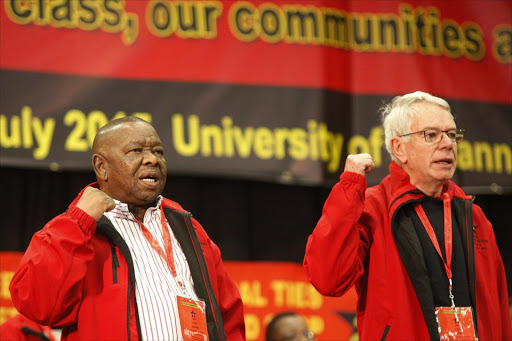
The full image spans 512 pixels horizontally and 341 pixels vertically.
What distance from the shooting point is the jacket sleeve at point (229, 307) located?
307cm

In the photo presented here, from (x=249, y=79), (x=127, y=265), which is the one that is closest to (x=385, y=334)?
(x=127, y=265)

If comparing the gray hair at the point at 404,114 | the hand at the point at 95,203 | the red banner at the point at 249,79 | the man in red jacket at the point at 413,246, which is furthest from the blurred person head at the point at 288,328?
the hand at the point at 95,203

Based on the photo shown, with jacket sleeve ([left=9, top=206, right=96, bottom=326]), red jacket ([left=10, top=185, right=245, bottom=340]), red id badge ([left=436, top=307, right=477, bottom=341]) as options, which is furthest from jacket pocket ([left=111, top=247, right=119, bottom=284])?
red id badge ([left=436, top=307, right=477, bottom=341])

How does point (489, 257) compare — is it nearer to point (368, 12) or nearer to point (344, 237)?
point (344, 237)

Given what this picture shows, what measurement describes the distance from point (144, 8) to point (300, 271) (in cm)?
183

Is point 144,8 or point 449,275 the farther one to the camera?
point 144,8

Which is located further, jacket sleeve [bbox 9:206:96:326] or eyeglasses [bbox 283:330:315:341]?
eyeglasses [bbox 283:330:315:341]

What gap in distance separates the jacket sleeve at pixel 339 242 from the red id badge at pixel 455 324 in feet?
1.09

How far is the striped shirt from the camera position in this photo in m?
2.75

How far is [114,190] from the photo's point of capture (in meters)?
2.99

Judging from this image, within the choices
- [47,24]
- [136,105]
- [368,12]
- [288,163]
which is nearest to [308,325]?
[288,163]

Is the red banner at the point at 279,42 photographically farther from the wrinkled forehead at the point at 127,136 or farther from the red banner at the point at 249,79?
the wrinkled forehead at the point at 127,136

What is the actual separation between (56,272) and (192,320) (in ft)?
1.65

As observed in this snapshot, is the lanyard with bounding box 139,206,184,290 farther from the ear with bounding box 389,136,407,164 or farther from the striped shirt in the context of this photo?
the ear with bounding box 389,136,407,164
